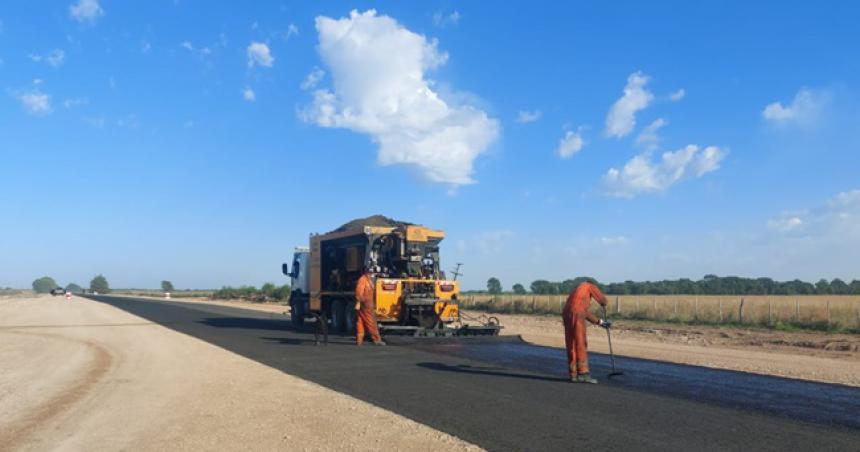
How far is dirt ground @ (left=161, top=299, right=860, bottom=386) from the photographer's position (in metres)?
12.9

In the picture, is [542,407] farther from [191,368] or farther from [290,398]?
[191,368]

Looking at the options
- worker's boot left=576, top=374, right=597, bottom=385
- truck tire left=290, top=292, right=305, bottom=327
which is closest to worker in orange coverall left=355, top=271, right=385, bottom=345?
worker's boot left=576, top=374, right=597, bottom=385

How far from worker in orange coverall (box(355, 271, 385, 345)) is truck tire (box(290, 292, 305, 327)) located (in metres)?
8.01

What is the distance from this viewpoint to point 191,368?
41.3 ft

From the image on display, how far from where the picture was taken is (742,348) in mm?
19141

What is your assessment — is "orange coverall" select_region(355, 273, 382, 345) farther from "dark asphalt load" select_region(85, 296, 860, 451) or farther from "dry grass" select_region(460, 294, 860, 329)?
"dry grass" select_region(460, 294, 860, 329)

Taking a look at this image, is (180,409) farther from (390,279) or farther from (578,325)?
(390,279)

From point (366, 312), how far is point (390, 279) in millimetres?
2145

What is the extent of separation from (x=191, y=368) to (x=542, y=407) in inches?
272

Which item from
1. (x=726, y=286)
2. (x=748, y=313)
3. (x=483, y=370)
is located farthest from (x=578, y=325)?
(x=726, y=286)

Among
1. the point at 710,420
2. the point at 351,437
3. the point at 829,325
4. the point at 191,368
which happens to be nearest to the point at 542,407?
the point at 710,420

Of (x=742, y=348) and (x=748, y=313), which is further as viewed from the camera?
(x=748, y=313)

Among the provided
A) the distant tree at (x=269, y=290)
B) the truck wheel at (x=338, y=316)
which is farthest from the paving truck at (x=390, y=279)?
the distant tree at (x=269, y=290)

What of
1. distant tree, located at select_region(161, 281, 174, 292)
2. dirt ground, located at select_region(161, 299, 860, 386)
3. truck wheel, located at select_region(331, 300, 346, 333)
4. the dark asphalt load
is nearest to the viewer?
the dark asphalt load
